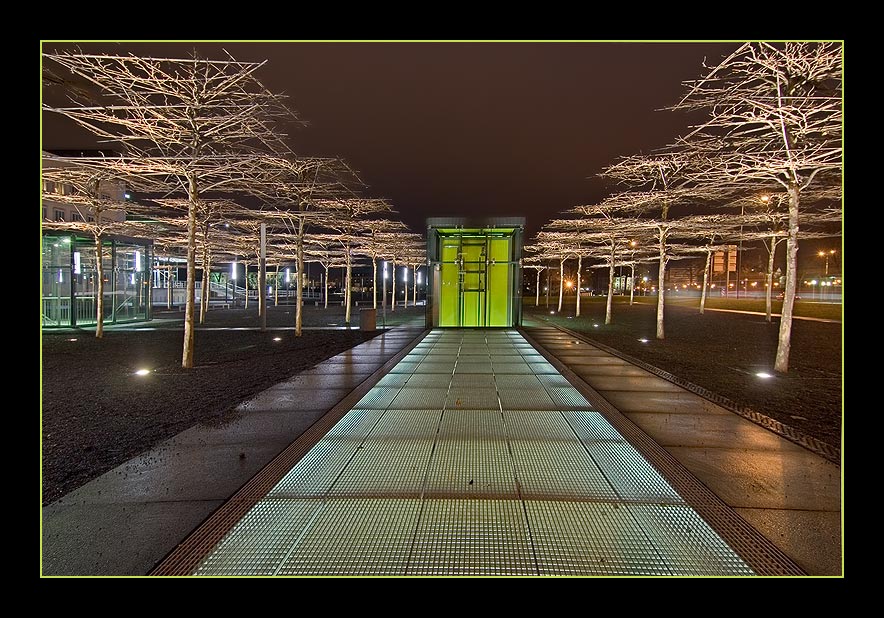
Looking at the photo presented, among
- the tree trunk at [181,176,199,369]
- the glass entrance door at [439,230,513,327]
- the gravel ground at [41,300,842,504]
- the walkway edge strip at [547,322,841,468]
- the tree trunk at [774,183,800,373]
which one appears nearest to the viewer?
the walkway edge strip at [547,322,841,468]

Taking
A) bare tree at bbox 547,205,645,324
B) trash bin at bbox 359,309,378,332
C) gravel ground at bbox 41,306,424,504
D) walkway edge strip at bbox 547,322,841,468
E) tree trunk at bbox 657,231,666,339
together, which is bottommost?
gravel ground at bbox 41,306,424,504

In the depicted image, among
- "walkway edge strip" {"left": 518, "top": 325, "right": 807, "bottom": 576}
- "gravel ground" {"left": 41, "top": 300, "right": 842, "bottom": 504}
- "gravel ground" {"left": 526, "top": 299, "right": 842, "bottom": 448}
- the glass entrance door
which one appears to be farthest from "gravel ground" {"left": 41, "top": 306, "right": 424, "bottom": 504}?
"gravel ground" {"left": 526, "top": 299, "right": 842, "bottom": 448}

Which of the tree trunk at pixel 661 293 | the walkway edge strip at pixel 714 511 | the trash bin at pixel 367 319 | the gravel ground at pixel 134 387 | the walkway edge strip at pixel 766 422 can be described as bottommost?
the gravel ground at pixel 134 387

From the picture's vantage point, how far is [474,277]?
2220 centimetres

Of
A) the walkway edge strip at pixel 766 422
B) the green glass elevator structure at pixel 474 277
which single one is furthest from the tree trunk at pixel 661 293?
the walkway edge strip at pixel 766 422

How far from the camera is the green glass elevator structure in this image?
21.7 meters

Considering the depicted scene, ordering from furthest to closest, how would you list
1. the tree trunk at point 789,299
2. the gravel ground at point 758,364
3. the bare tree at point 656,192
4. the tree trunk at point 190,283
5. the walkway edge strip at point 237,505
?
the bare tree at point 656,192 → the tree trunk at point 190,283 → the tree trunk at point 789,299 → the gravel ground at point 758,364 → the walkway edge strip at point 237,505

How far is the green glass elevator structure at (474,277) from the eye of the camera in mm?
21703

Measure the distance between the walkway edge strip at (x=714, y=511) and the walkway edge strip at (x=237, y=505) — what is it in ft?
13.1

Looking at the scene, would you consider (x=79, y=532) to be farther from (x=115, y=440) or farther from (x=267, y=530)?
(x=115, y=440)

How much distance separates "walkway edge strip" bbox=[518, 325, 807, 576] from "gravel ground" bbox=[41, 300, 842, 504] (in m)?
2.37

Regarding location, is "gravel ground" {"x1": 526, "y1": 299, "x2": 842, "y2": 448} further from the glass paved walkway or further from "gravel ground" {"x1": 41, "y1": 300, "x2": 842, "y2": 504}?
the glass paved walkway

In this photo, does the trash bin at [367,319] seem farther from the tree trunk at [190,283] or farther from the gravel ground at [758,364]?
the gravel ground at [758,364]
